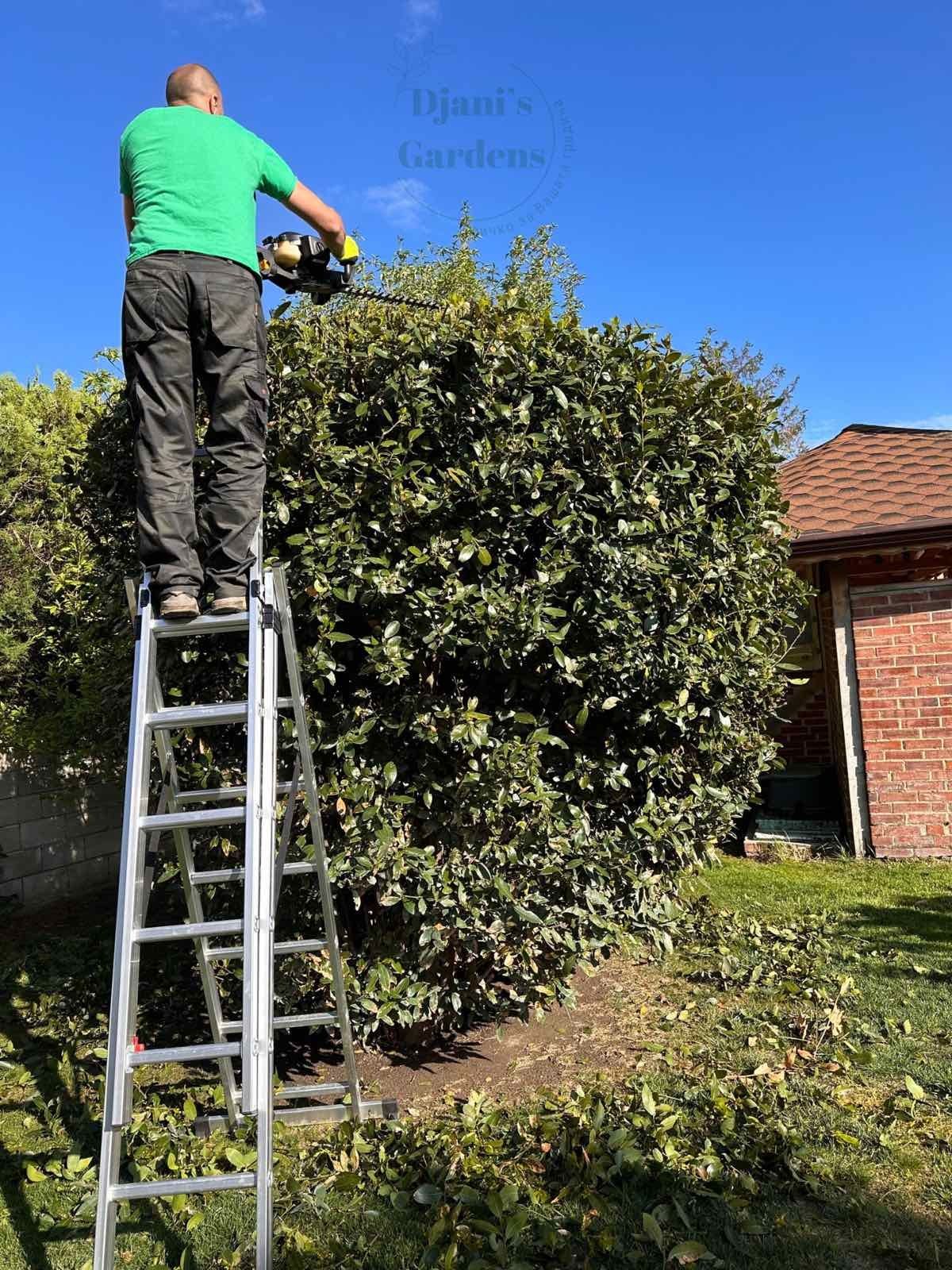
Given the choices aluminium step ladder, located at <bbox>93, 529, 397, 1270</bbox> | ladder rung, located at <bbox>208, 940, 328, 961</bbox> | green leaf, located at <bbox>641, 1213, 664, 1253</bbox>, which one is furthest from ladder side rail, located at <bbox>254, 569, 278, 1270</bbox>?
green leaf, located at <bbox>641, 1213, 664, 1253</bbox>

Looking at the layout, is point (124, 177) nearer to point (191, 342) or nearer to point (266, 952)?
point (191, 342)

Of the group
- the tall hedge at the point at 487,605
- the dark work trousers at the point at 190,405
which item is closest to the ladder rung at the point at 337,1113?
the tall hedge at the point at 487,605

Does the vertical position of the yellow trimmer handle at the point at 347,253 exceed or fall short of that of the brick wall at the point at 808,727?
it exceeds it

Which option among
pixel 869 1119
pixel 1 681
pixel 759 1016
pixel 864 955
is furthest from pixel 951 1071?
pixel 1 681

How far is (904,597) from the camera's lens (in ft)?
25.8

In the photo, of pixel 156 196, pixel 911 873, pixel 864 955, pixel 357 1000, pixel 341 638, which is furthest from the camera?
pixel 911 873

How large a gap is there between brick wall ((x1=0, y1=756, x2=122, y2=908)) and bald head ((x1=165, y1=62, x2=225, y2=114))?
5470 mm

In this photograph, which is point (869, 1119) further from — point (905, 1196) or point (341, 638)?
point (341, 638)

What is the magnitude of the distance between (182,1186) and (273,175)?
3.25 m

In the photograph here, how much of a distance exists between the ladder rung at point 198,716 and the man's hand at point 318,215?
190cm

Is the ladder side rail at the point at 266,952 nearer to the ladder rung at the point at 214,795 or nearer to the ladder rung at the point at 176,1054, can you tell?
the ladder rung at the point at 176,1054

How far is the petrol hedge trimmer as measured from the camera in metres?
3.53

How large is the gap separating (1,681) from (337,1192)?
4.90 meters

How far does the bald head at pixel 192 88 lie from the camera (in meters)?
3.24
